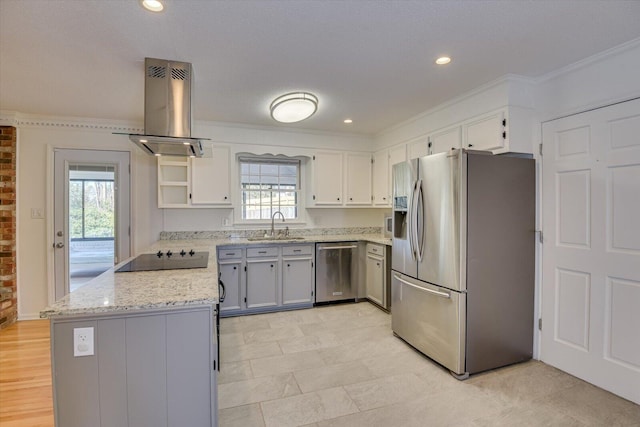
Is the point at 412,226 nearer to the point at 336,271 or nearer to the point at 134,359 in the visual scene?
the point at 336,271

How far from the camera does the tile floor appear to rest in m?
2.04


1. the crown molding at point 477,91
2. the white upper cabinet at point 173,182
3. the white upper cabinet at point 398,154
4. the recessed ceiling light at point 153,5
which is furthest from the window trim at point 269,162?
the recessed ceiling light at point 153,5

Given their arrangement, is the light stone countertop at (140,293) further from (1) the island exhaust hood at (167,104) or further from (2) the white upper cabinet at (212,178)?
(2) the white upper cabinet at (212,178)

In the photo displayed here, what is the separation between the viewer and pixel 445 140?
3.37 metres

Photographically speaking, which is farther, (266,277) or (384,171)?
(384,171)

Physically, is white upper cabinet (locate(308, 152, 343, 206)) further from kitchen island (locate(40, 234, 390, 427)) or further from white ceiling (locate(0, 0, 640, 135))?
kitchen island (locate(40, 234, 390, 427))

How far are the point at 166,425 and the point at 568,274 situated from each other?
300cm

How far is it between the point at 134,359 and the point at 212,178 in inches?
115

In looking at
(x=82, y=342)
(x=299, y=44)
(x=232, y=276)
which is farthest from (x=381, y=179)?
(x=82, y=342)

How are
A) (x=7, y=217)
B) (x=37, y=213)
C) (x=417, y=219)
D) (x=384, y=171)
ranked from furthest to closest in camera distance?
(x=384, y=171) < (x=37, y=213) < (x=7, y=217) < (x=417, y=219)

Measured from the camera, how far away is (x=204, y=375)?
1566 millimetres

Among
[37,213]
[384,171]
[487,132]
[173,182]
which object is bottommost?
[37,213]

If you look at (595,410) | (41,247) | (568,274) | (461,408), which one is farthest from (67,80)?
(595,410)

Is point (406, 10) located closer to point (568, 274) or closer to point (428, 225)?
point (428, 225)
